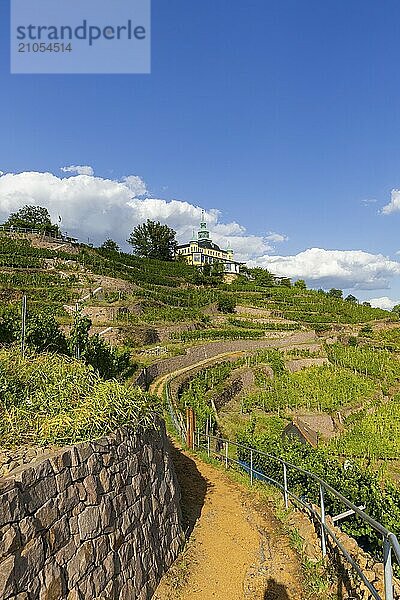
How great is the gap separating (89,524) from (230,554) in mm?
3002

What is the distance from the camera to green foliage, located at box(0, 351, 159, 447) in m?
4.36

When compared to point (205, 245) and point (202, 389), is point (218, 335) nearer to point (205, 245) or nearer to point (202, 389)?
point (202, 389)

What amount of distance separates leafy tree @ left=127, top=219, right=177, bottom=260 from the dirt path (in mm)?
62893

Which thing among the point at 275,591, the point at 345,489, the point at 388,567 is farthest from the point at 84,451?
the point at 345,489

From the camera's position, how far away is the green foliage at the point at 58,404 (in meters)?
4.36

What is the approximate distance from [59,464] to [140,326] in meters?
26.9

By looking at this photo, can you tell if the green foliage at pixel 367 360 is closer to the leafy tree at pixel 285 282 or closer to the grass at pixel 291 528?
the grass at pixel 291 528

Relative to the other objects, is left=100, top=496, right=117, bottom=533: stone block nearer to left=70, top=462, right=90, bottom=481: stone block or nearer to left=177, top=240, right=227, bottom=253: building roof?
left=70, top=462, right=90, bottom=481: stone block

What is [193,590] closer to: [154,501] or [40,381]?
[154,501]

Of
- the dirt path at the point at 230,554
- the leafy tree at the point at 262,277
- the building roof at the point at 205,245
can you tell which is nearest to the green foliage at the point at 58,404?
the dirt path at the point at 230,554

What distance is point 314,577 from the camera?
545 cm

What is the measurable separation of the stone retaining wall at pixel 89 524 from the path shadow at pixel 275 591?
48.7 inches

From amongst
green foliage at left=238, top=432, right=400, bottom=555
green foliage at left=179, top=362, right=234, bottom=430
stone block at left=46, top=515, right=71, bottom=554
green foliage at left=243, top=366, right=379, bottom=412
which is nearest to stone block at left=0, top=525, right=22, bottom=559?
stone block at left=46, top=515, right=71, bottom=554

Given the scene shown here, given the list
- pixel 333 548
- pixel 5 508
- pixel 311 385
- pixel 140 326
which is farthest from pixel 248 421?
pixel 5 508
